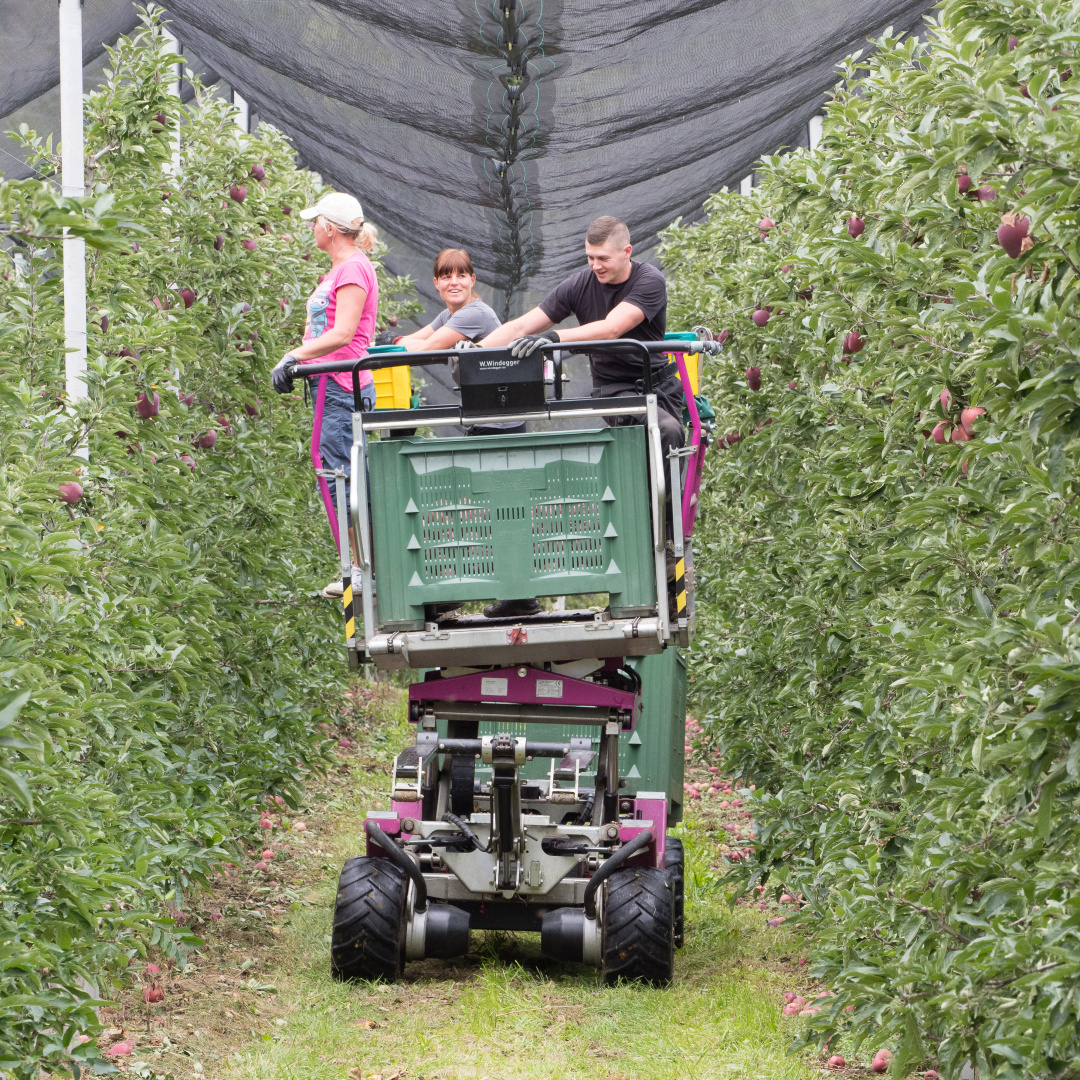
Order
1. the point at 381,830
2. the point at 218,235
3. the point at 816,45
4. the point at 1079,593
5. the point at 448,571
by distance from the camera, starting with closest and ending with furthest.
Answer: the point at 1079,593 < the point at 448,571 < the point at 381,830 < the point at 218,235 < the point at 816,45

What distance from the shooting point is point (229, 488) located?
6004 mm

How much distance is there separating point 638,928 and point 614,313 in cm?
215

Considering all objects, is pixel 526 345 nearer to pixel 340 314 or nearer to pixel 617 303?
pixel 617 303

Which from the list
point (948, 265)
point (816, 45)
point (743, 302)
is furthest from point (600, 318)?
point (816, 45)

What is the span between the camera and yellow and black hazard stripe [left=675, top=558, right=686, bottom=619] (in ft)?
15.5

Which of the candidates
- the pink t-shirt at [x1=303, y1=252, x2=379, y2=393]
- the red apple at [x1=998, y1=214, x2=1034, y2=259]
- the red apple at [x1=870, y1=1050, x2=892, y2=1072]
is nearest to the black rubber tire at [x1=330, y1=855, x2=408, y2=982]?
the red apple at [x1=870, y1=1050, x2=892, y2=1072]

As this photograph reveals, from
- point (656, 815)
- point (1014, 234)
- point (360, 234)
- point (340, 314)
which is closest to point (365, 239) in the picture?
point (360, 234)

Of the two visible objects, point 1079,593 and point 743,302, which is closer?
point 1079,593

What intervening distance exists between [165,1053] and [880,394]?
2800mm

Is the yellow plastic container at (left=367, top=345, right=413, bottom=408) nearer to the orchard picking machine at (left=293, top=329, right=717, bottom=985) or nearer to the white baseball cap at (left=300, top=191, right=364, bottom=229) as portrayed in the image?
the orchard picking machine at (left=293, top=329, right=717, bottom=985)

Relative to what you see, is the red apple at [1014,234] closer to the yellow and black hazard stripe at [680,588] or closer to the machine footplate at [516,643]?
the machine footplate at [516,643]

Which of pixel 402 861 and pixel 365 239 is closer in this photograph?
pixel 402 861

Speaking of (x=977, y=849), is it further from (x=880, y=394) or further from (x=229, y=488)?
(x=229, y=488)

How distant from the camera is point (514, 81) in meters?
7.81
